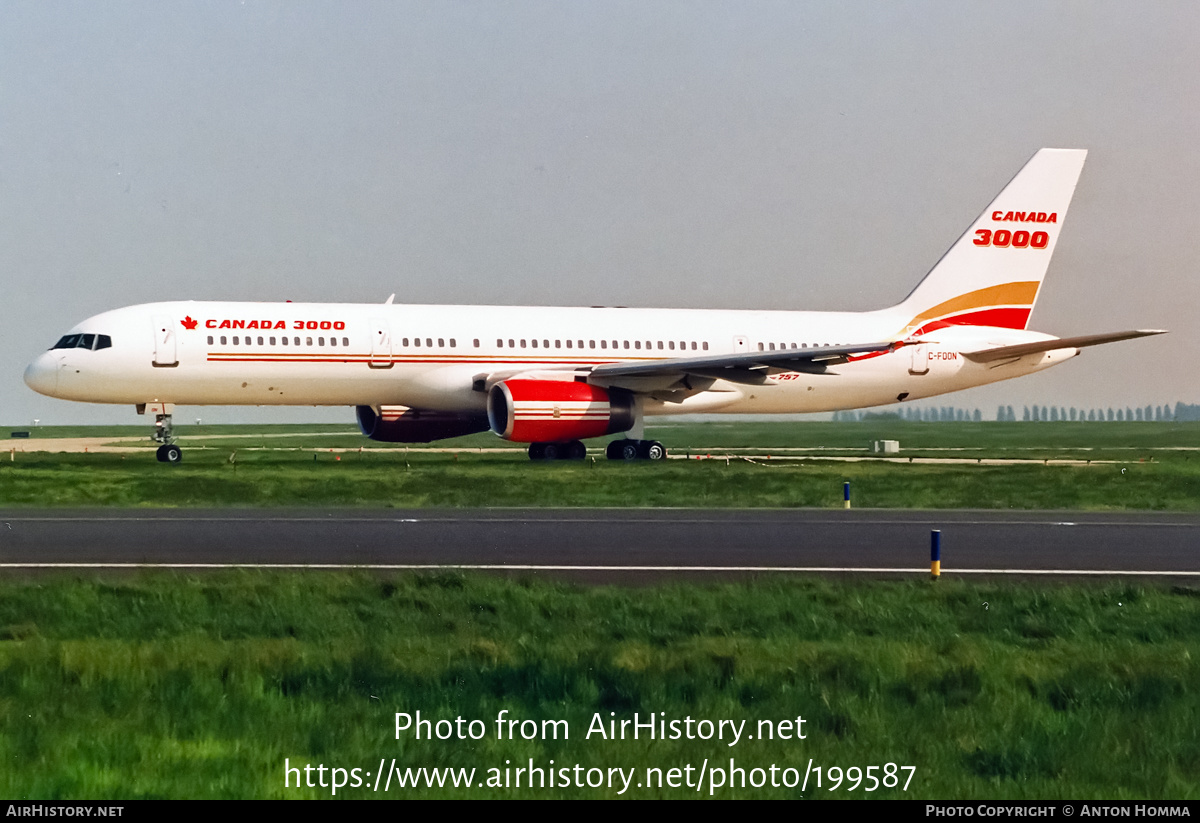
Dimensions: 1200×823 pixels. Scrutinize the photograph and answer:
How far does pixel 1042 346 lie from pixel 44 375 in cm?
2956

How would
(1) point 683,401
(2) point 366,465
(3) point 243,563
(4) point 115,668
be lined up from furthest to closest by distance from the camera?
(1) point 683,401, (2) point 366,465, (3) point 243,563, (4) point 115,668

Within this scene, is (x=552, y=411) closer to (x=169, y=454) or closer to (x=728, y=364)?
(x=728, y=364)

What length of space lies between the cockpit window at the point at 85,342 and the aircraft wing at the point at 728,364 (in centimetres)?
1295

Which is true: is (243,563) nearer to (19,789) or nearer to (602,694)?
(602,694)

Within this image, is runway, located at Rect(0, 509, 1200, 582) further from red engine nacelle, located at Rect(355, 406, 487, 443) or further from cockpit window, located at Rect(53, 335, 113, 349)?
red engine nacelle, located at Rect(355, 406, 487, 443)

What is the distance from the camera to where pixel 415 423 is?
46.5 m

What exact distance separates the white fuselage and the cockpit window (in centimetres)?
14

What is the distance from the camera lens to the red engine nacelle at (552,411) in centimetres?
4159

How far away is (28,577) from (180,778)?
958 cm

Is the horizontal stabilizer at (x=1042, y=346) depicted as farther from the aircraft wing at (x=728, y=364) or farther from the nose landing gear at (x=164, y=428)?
the nose landing gear at (x=164, y=428)

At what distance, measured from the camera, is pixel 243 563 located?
19.4 meters

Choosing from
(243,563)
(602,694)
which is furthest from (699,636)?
(243,563)

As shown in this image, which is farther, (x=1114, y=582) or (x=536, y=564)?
(x=536, y=564)

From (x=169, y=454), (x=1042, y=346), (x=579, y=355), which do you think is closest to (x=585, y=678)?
(x=169, y=454)
